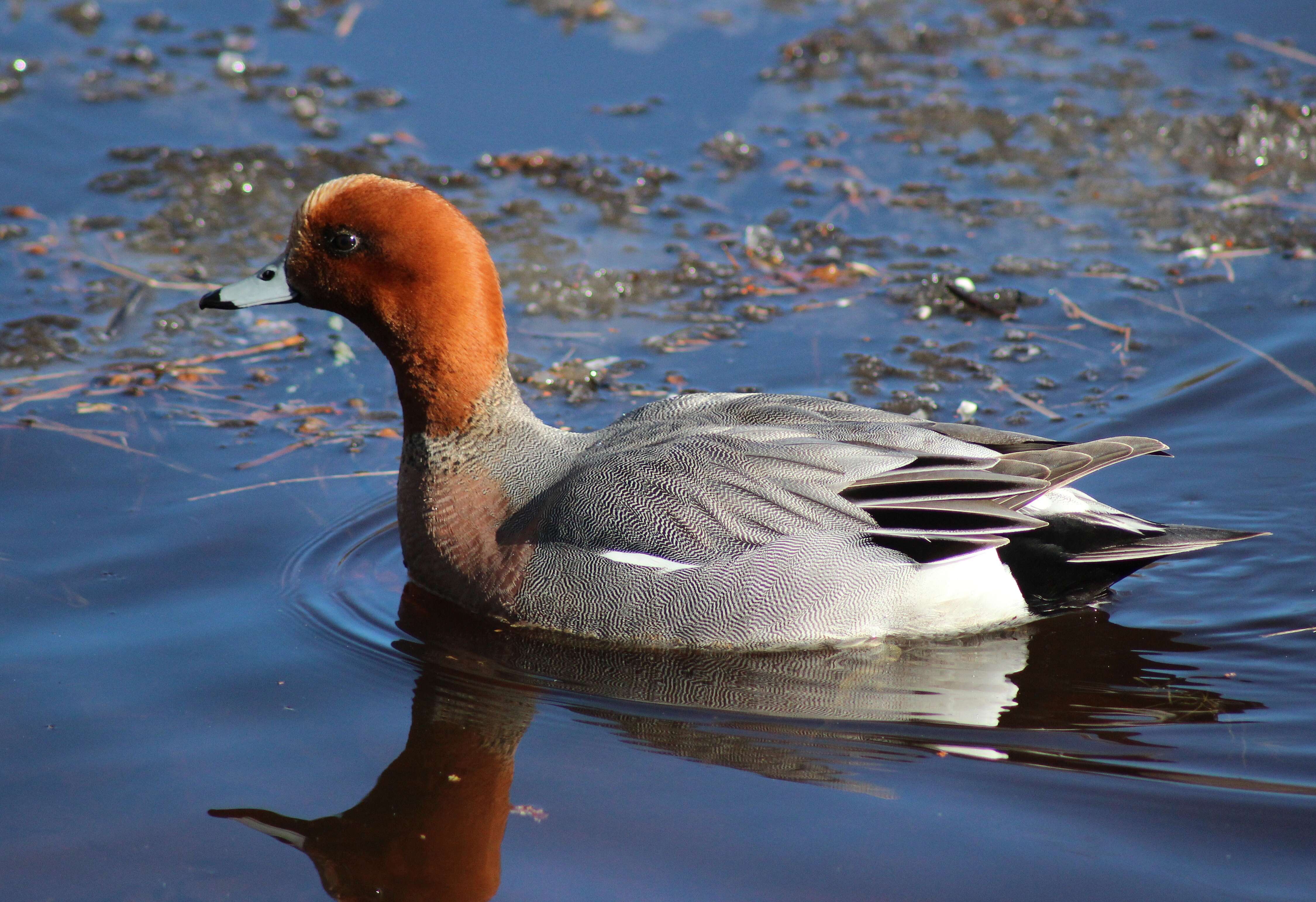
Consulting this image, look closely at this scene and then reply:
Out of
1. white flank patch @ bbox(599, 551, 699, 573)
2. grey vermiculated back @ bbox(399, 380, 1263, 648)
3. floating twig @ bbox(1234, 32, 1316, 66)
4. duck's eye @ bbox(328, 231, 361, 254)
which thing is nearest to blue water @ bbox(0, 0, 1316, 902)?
grey vermiculated back @ bbox(399, 380, 1263, 648)

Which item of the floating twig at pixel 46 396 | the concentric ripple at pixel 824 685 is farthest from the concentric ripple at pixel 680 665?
the floating twig at pixel 46 396

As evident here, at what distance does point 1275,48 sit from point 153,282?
684cm

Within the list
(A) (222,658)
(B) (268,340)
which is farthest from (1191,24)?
(A) (222,658)

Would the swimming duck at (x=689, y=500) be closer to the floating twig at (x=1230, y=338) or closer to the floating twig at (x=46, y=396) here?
the floating twig at (x=46, y=396)

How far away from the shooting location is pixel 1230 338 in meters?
6.24

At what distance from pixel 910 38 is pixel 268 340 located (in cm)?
489

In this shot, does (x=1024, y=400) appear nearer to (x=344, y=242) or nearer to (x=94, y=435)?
(x=344, y=242)

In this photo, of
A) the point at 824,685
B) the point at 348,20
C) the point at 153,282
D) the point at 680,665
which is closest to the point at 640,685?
the point at 680,665

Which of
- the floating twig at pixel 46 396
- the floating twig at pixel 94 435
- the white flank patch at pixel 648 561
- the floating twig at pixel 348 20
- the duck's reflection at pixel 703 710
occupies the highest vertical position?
the floating twig at pixel 348 20

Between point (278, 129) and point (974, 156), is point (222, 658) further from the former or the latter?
point (974, 156)

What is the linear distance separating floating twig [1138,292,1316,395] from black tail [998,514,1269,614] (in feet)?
5.44

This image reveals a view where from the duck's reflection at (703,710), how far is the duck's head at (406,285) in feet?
2.65

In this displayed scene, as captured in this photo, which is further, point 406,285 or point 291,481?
Result: point 291,481

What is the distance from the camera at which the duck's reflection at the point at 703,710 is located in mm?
3584
